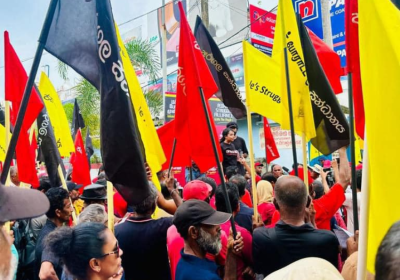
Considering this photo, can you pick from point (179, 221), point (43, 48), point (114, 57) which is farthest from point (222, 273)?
point (43, 48)

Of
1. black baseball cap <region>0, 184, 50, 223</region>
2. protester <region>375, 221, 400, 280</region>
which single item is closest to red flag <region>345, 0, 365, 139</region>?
protester <region>375, 221, 400, 280</region>

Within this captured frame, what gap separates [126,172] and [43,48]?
3.40 ft

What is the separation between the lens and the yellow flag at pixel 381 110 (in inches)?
63.9

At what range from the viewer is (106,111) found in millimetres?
2762

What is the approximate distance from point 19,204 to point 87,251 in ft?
2.18

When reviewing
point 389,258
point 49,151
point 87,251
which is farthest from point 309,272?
point 49,151

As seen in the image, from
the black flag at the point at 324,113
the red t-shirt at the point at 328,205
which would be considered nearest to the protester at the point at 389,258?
the red t-shirt at the point at 328,205

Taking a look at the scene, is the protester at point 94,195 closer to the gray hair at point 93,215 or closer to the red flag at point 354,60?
the gray hair at point 93,215

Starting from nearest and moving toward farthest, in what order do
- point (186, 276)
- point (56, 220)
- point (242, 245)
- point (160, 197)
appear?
point (186, 276) → point (242, 245) → point (56, 220) → point (160, 197)

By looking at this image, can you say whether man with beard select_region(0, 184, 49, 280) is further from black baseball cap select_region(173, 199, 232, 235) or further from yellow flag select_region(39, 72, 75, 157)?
yellow flag select_region(39, 72, 75, 157)

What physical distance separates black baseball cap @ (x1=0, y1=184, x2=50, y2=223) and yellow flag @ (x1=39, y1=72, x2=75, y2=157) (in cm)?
487

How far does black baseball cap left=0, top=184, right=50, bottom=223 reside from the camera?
1.65 metres

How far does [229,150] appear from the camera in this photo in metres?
7.70

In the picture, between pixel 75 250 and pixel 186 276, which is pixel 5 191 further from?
pixel 186 276
